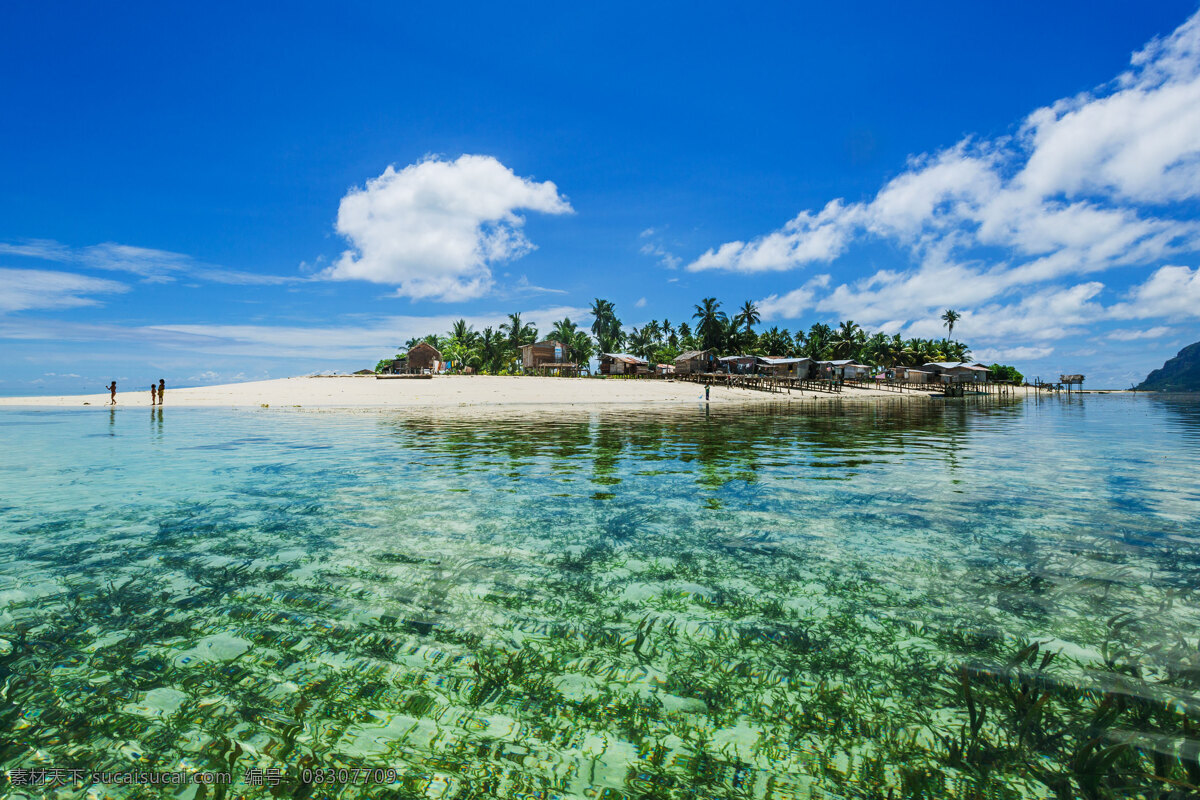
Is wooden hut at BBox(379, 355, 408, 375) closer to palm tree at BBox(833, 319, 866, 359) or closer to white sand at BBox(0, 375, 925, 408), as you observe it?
white sand at BBox(0, 375, 925, 408)

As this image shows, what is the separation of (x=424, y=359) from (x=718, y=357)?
51095 millimetres

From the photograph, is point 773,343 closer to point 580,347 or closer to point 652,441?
point 580,347

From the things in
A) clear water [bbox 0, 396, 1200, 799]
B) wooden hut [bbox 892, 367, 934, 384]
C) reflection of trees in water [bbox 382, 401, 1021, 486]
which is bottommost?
clear water [bbox 0, 396, 1200, 799]

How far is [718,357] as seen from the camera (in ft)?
307

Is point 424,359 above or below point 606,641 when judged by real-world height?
above

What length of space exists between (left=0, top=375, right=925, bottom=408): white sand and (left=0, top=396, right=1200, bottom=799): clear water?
119 ft

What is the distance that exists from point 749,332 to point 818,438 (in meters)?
80.4

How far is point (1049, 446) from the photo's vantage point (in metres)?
19.2

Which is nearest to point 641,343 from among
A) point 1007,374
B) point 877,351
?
point 877,351

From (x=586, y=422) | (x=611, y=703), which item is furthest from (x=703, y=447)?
(x=611, y=703)

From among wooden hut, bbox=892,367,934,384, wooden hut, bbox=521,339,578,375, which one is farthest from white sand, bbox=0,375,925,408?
wooden hut, bbox=892,367,934,384

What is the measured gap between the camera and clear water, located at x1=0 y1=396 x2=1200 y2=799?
10.2ft

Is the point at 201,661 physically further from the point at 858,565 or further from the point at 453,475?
the point at 453,475

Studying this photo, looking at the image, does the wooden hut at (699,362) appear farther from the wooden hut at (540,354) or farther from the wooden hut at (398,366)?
the wooden hut at (398,366)
